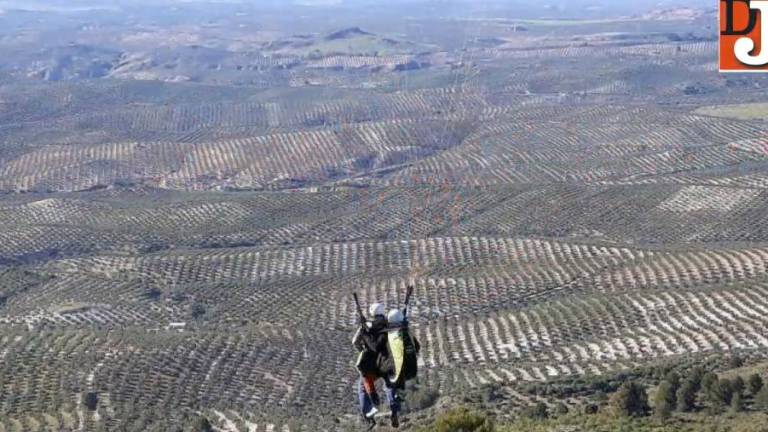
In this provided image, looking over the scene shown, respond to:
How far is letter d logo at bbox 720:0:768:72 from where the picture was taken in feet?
94.6

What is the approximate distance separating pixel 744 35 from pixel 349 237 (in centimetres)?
2572

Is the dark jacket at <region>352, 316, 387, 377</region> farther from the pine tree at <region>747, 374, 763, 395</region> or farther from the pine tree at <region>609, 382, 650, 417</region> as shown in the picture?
the pine tree at <region>747, 374, 763, 395</region>

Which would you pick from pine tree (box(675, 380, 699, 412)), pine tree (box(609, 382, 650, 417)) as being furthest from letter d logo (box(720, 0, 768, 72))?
pine tree (box(609, 382, 650, 417))

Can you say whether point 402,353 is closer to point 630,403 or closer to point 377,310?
point 377,310

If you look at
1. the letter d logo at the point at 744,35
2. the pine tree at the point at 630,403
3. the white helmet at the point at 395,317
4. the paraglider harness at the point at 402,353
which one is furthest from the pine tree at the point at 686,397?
the white helmet at the point at 395,317

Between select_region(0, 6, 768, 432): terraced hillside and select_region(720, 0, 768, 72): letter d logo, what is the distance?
6.75 metres

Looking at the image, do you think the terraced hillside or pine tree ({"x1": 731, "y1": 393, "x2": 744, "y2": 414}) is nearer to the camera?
pine tree ({"x1": 731, "y1": 393, "x2": 744, "y2": 414})

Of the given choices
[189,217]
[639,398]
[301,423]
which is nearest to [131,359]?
[301,423]

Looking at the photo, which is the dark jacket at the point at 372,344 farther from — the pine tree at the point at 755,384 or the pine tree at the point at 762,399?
the pine tree at the point at 755,384

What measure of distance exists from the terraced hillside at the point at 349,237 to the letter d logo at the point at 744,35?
6.75 m

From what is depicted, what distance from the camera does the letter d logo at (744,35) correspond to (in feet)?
94.6

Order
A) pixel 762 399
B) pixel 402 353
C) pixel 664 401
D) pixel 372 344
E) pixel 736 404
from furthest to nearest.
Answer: pixel 664 401 < pixel 762 399 < pixel 736 404 < pixel 372 344 < pixel 402 353

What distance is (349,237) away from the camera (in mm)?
53062

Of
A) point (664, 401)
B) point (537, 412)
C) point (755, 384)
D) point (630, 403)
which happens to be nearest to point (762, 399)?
point (755, 384)
